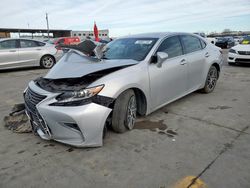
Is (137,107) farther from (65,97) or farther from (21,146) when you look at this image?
(21,146)

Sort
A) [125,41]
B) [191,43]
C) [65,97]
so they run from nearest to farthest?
[65,97]
[125,41]
[191,43]

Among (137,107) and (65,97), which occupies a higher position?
(65,97)

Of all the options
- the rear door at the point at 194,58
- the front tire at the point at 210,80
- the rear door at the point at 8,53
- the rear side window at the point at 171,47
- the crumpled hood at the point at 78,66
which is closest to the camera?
the crumpled hood at the point at 78,66

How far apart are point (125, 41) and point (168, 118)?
1.65 m

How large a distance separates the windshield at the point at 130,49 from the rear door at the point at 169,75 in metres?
0.21

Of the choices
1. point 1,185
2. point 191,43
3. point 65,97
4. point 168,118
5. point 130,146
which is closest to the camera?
point 1,185

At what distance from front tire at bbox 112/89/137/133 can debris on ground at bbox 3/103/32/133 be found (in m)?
1.39

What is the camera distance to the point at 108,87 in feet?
9.02

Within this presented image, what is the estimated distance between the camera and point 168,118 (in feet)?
12.5

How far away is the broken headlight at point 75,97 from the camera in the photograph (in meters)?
2.57

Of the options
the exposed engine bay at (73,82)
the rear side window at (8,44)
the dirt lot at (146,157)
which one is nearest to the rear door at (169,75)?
the dirt lot at (146,157)

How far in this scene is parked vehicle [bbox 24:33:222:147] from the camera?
2.59 metres

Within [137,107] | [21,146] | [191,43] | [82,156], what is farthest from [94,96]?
[191,43]

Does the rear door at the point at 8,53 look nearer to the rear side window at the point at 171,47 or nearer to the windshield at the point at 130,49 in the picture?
the windshield at the point at 130,49
